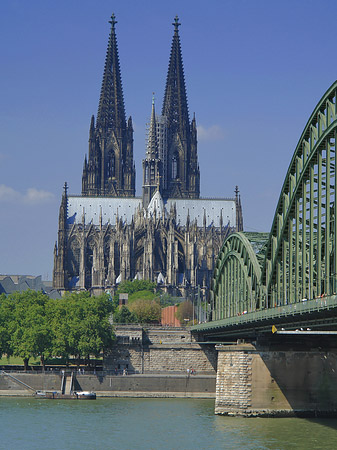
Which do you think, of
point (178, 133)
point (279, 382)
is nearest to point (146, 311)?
point (279, 382)

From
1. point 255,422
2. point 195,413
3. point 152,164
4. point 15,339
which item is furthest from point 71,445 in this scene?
point 152,164

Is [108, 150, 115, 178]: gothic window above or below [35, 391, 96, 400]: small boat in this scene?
above

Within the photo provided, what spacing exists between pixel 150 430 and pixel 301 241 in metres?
13.8

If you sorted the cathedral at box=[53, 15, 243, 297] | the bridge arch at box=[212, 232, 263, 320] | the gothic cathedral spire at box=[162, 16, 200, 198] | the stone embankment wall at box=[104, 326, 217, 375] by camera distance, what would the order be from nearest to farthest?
the bridge arch at box=[212, 232, 263, 320] → the stone embankment wall at box=[104, 326, 217, 375] → the cathedral at box=[53, 15, 243, 297] → the gothic cathedral spire at box=[162, 16, 200, 198]

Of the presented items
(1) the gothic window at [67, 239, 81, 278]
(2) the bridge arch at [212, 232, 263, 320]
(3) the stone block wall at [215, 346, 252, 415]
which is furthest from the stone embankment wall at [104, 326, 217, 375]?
(1) the gothic window at [67, 239, 81, 278]

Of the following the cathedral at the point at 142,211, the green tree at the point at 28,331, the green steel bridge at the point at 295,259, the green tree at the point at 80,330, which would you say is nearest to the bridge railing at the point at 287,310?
the green steel bridge at the point at 295,259

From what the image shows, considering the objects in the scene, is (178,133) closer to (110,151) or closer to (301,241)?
(110,151)

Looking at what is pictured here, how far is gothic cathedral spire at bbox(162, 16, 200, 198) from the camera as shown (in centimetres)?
19550

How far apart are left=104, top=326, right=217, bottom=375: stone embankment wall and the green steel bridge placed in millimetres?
14228

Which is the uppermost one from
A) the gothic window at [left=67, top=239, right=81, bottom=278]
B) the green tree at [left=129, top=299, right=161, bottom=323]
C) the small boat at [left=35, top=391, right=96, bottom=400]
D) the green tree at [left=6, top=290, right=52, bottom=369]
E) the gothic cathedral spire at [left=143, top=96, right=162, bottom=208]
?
the gothic cathedral spire at [left=143, top=96, right=162, bottom=208]

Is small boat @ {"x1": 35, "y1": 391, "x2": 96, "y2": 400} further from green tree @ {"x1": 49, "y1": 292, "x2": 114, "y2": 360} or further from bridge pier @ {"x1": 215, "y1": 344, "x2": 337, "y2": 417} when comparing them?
bridge pier @ {"x1": 215, "y1": 344, "x2": 337, "y2": 417}

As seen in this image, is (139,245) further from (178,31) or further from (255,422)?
(255,422)

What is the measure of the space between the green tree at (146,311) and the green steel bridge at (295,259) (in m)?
44.6

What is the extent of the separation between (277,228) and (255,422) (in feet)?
39.3
